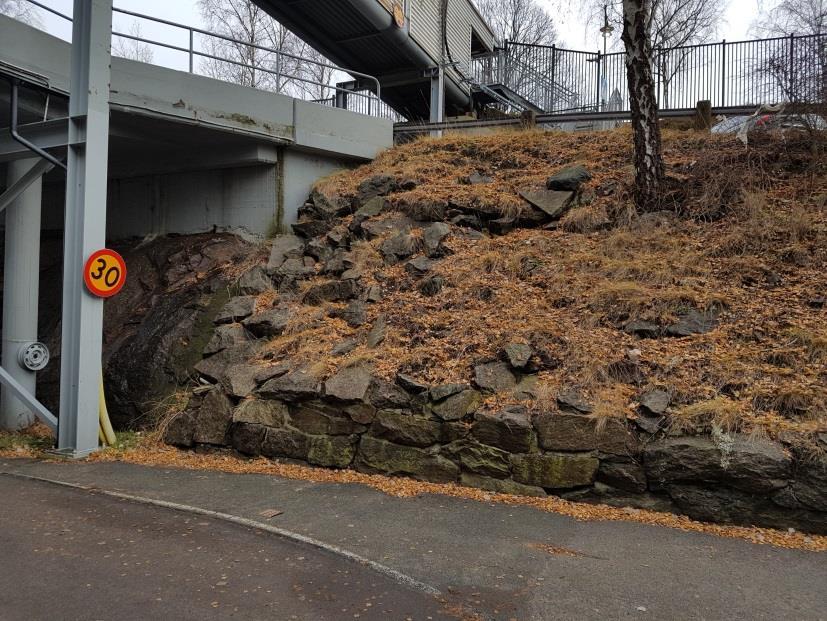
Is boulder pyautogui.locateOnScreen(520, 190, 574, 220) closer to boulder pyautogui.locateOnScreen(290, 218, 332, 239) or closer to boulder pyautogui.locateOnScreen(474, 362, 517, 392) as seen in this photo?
boulder pyautogui.locateOnScreen(290, 218, 332, 239)

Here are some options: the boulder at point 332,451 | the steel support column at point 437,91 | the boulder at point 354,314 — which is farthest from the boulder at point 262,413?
the steel support column at point 437,91

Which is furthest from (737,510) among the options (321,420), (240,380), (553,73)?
(553,73)

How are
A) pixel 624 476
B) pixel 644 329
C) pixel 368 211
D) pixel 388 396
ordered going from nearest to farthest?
pixel 624 476
pixel 388 396
pixel 644 329
pixel 368 211

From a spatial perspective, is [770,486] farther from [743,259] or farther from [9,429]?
[9,429]

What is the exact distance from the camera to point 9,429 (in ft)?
31.9

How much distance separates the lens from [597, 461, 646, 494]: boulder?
5.62 metres

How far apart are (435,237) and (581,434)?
4821mm

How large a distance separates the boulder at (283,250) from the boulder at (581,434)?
19.3ft

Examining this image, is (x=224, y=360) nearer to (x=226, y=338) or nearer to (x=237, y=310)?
(x=226, y=338)

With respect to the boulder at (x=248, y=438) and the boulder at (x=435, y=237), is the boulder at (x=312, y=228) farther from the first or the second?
the boulder at (x=248, y=438)

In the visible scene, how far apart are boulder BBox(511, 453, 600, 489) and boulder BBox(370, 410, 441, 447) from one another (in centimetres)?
90

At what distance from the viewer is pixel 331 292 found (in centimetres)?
943

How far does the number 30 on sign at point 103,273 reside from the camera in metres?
7.41

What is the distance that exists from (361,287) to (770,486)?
589cm
